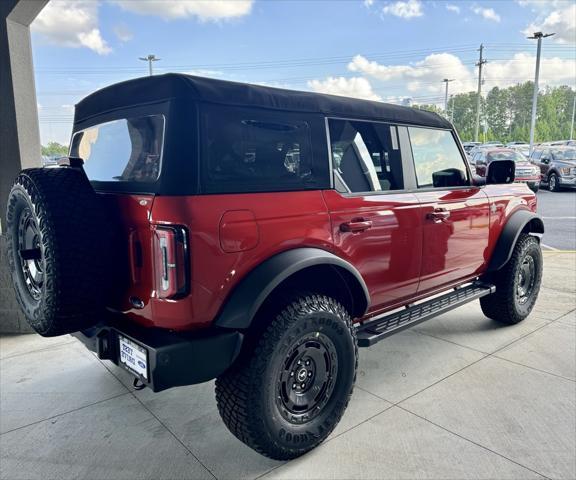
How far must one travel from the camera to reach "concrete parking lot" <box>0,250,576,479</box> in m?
2.33

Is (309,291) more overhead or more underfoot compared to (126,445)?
more overhead

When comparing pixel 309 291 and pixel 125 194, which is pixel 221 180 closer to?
pixel 125 194

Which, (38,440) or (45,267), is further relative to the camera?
(38,440)

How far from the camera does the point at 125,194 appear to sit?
2.17 meters

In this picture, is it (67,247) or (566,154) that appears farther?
(566,154)

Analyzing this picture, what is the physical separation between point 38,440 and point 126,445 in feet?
1.72

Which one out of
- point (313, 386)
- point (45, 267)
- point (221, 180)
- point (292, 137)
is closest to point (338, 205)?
point (292, 137)

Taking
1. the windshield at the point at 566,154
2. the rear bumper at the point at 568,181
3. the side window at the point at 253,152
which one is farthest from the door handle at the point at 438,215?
the windshield at the point at 566,154

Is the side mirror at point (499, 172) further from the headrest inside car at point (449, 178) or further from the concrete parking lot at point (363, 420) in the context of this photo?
the concrete parking lot at point (363, 420)

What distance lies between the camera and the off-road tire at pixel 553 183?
16.8 m

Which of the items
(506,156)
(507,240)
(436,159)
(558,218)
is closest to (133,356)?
(436,159)

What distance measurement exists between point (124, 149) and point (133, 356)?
108 cm

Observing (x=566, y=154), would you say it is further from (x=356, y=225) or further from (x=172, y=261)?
(x=172, y=261)

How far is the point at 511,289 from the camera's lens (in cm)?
411
